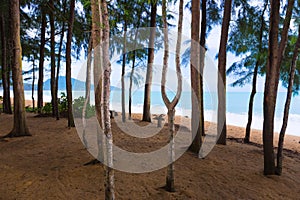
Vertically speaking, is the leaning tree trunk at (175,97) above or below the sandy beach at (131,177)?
above

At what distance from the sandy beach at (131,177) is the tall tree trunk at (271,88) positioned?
349 mm

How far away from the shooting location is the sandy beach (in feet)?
9.68

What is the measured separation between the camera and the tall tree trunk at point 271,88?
4.00 m

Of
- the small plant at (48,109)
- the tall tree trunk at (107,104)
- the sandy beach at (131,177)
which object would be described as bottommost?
the sandy beach at (131,177)

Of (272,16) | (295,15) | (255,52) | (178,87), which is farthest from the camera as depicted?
(255,52)

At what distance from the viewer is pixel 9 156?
13.7 ft

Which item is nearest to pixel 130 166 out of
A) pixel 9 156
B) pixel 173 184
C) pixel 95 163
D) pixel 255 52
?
pixel 95 163

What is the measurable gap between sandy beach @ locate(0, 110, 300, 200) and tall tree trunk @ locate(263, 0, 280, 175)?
0.35m

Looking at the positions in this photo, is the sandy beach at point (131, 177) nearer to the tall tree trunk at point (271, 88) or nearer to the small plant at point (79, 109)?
the tall tree trunk at point (271, 88)

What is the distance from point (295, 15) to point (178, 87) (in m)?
4.45

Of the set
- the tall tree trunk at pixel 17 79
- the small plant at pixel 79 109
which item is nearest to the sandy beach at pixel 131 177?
the tall tree trunk at pixel 17 79

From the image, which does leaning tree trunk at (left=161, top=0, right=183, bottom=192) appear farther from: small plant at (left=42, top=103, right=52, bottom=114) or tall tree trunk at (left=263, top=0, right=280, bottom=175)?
small plant at (left=42, top=103, right=52, bottom=114)

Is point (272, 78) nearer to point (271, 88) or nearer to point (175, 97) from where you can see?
point (271, 88)

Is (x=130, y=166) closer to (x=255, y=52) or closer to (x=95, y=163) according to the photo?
(x=95, y=163)
